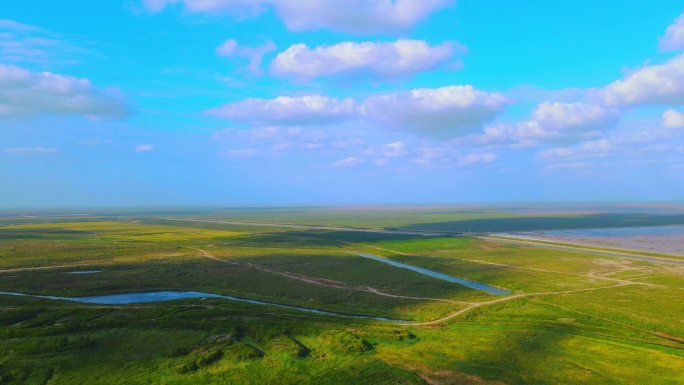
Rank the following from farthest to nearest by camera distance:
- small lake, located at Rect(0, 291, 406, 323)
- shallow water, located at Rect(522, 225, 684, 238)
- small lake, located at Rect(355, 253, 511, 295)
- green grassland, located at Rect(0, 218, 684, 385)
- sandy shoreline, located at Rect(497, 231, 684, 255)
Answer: shallow water, located at Rect(522, 225, 684, 238)
sandy shoreline, located at Rect(497, 231, 684, 255)
small lake, located at Rect(355, 253, 511, 295)
small lake, located at Rect(0, 291, 406, 323)
green grassland, located at Rect(0, 218, 684, 385)

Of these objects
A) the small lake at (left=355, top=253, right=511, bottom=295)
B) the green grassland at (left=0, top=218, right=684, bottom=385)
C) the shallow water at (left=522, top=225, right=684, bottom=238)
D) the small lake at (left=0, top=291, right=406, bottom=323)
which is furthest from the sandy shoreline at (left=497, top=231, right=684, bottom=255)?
the small lake at (left=0, top=291, right=406, bottom=323)

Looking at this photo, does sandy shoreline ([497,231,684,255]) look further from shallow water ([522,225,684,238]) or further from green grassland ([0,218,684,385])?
green grassland ([0,218,684,385])

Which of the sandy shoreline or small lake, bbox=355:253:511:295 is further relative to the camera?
the sandy shoreline

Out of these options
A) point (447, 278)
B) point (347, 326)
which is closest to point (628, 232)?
point (447, 278)

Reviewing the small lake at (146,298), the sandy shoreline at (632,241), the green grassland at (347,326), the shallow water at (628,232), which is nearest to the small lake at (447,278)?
the green grassland at (347,326)

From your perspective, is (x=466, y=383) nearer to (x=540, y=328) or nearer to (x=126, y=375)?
(x=540, y=328)

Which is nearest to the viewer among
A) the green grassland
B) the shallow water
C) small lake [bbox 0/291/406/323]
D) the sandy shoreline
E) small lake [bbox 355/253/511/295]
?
the green grassland

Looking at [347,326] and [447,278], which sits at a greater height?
[347,326]

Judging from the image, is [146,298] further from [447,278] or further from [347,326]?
[447,278]

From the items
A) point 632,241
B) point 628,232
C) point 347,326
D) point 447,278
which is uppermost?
point 628,232
